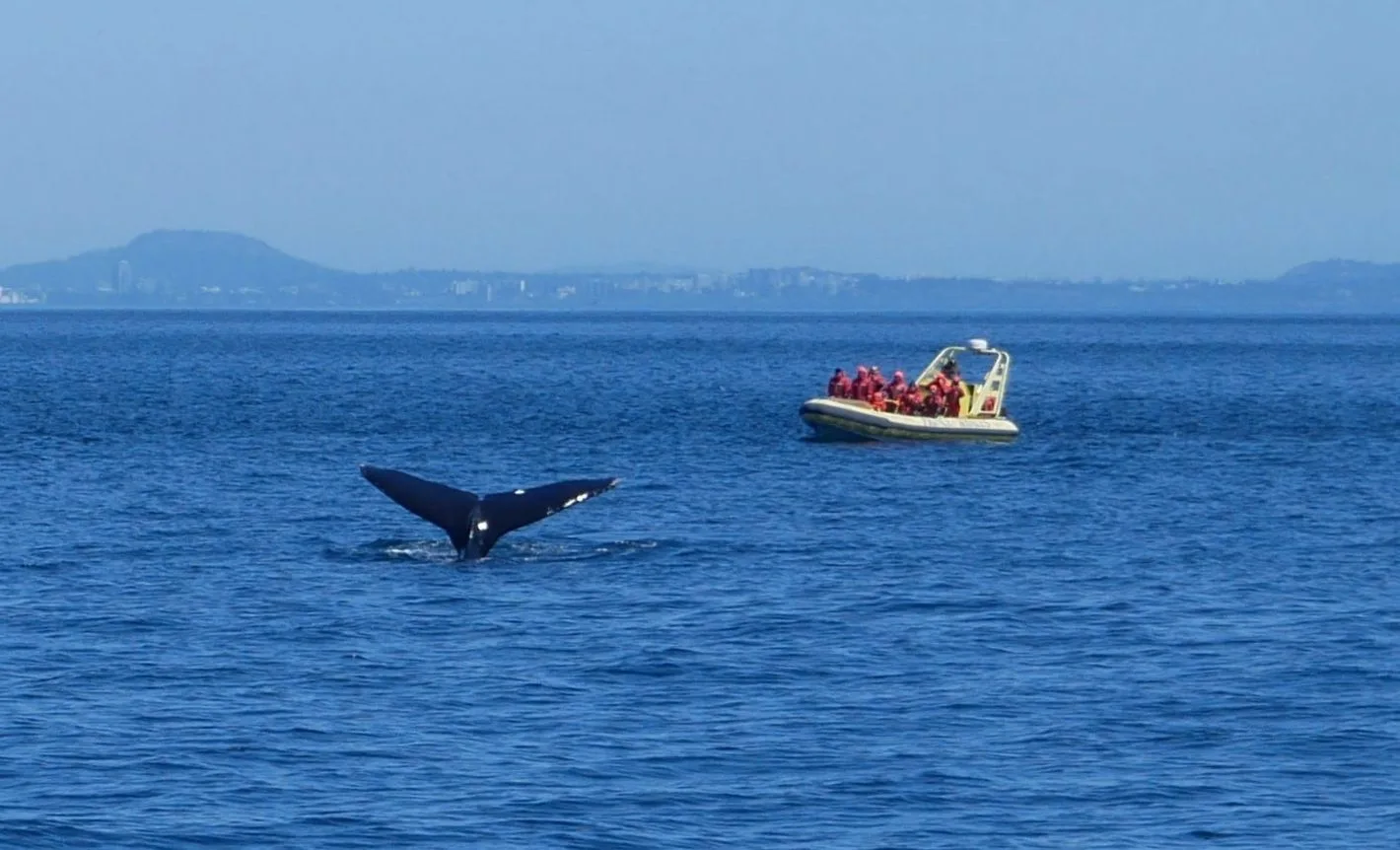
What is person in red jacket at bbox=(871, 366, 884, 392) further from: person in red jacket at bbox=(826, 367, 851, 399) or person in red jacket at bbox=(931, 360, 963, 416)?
person in red jacket at bbox=(931, 360, 963, 416)

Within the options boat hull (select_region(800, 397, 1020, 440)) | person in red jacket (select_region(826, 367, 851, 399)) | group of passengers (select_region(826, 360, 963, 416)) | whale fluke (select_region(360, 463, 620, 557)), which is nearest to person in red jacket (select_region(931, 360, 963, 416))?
group of passengers (select_region(826, 360, 963, 416))

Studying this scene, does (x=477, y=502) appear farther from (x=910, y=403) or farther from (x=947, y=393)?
(x=947, y=393)

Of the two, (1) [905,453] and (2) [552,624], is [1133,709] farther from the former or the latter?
(1) [905,453]

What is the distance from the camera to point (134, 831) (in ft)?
55.2

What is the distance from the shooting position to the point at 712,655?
23.8 m

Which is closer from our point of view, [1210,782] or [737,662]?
[1210,782]

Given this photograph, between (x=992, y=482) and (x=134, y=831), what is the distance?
1208 inches

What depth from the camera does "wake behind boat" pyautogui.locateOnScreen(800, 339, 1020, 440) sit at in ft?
180

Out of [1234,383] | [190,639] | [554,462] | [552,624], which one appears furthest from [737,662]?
[1234,383]

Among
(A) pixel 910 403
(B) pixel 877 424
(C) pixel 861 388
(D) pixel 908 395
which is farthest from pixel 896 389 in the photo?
(B) pixel 877 424

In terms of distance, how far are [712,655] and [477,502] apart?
560 cm

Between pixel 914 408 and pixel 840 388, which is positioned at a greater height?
pixel 840 388

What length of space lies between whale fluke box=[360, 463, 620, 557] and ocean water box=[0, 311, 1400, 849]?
0.62 metres

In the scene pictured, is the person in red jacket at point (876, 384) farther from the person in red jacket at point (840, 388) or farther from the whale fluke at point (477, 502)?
the whale fluke at point (477, 502)
